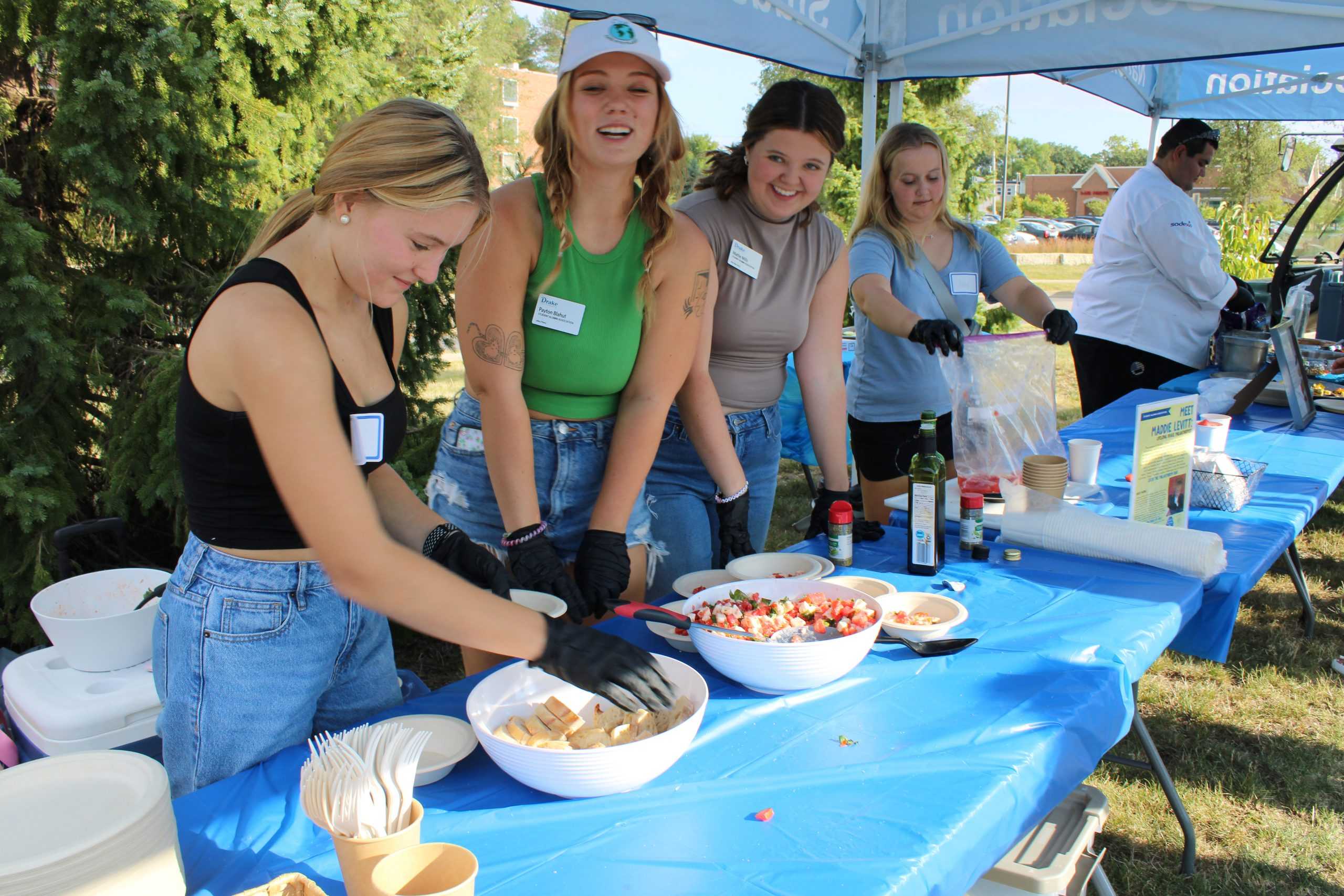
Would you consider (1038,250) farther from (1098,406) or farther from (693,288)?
(693,288)

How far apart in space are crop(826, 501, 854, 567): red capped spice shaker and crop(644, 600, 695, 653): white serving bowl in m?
0.43

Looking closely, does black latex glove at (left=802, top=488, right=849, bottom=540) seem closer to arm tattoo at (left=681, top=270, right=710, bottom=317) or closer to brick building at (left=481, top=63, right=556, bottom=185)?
arm tattoo at (left=681, top=270, right=710, bottom=317)

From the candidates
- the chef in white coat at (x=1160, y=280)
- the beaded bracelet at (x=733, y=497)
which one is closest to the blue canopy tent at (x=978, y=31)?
the chef in white coat at (x=1160, y=280)

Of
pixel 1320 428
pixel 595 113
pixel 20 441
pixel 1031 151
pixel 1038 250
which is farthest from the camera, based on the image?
pixel 1031 151

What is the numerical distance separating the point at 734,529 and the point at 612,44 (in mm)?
1033

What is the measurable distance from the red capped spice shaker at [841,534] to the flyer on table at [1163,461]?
62cm

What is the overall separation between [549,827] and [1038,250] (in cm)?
2664

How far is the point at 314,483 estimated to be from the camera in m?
1.04

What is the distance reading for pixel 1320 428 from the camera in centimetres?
302

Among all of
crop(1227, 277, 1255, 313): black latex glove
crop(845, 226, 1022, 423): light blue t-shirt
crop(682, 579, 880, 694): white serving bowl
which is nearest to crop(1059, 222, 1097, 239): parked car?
crop(1227, 277, 1255, 313): black latex glove

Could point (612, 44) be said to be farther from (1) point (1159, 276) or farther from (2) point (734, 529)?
(1) point (1159, 276)

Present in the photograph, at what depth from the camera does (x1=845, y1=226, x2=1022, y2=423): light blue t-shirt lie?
281cm

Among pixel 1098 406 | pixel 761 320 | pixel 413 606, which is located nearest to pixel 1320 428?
pixel 1098 406

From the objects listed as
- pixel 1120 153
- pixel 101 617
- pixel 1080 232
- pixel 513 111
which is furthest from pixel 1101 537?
pixel 1120 153
